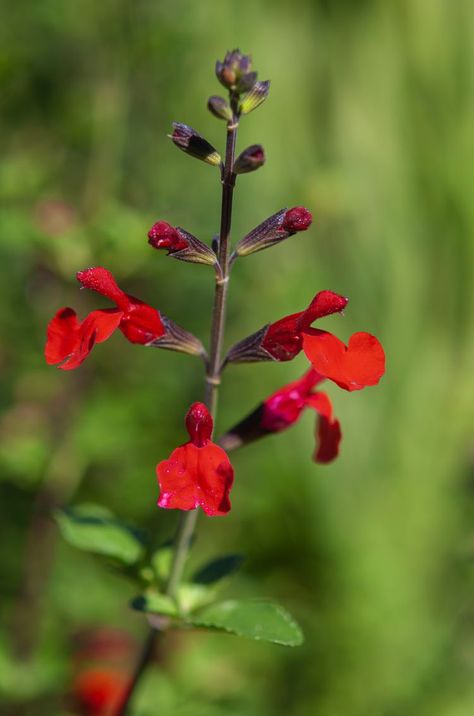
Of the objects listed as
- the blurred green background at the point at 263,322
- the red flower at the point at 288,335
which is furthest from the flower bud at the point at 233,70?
the blurred green background at the point at 263,322

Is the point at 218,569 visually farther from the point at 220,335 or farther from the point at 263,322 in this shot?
the point at 263,322

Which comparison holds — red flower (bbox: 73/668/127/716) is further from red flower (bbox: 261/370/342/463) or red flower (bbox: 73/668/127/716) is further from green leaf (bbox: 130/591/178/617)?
red flower (bbox: 261/370/342/463)

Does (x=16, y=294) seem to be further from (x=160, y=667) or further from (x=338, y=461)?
(x=338, y=461)

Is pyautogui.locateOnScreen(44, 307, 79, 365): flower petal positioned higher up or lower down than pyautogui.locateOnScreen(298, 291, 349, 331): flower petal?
lower down

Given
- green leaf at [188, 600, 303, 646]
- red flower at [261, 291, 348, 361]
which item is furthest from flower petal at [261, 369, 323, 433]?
green leaf at [188, 600, 303, 646]

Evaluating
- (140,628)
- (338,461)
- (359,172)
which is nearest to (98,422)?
(140,628)

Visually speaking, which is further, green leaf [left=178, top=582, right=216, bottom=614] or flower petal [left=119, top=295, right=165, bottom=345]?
green leaf [left=178, top=582, right=216, bottom=614]

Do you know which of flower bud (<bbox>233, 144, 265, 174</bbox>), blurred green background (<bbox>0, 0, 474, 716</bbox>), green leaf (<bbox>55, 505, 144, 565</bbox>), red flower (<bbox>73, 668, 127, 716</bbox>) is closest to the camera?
Result: flower bud (<bbox>233, 144, 265, 174</bbox>)

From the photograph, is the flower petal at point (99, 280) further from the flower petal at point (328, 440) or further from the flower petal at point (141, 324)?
the flower petal at point (328, 440)
